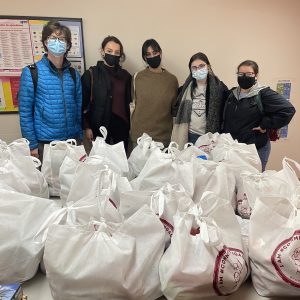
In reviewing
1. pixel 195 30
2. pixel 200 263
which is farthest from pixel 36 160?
pixel 195 30

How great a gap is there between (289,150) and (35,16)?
3.05 meters

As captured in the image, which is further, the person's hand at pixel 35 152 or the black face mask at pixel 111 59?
the black face mask at pixel 111 59

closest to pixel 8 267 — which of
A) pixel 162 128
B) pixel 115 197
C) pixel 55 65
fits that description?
pixel 115 197

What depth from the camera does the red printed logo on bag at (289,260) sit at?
2.90ft

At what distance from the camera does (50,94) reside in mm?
2066

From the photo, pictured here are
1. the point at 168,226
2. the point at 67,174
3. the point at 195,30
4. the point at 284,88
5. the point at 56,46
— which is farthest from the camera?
the point at 284,88

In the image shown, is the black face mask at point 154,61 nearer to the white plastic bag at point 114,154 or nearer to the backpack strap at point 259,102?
the backpack strap at point 259,102

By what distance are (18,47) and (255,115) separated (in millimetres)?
2057

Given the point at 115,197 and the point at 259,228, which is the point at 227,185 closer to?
the point at 259,228

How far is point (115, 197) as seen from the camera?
4.12 ft

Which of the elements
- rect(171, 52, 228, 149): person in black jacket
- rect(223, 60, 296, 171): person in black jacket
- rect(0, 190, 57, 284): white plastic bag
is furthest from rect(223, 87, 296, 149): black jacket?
rect(0, 190, 57, 284): white plastic bag

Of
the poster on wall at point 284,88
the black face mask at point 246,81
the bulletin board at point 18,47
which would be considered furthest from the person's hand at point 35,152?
the poster on wall at point 284,88

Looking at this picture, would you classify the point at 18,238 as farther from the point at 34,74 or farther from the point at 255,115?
the point at 255,115

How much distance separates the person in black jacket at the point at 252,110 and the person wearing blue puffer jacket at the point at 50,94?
127cm
